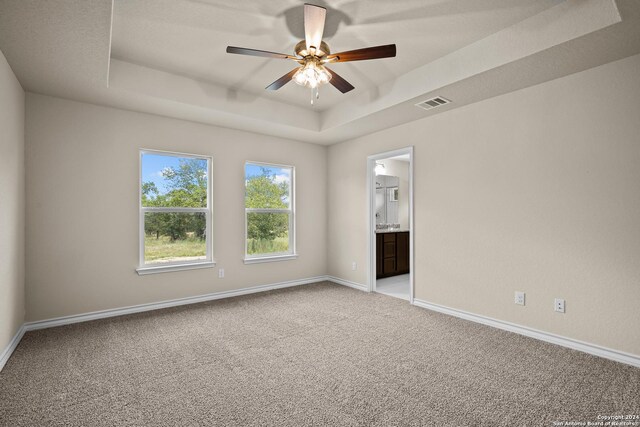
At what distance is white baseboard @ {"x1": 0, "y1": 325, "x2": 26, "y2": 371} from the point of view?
8.19 feet

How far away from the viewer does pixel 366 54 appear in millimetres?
2387

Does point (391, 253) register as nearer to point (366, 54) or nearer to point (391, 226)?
point (391, 226)

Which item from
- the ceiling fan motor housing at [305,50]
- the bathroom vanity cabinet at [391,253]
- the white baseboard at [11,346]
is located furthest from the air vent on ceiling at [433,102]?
the white baseboard at [11,346]

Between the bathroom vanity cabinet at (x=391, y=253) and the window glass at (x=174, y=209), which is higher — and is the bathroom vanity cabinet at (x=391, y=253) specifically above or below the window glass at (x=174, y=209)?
below

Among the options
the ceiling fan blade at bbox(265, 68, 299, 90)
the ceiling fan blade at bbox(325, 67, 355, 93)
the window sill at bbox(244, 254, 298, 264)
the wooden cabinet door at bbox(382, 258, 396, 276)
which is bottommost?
the wooden cabinet door at bbox(382, 258, 396, 276)

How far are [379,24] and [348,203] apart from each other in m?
3.03

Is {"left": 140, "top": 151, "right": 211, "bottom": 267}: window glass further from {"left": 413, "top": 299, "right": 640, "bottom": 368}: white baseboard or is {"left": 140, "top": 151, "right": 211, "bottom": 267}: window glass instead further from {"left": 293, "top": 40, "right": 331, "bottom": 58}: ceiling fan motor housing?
{"left": 413, "top": 299, "right": 640, "bottom": 368}: white baseboard

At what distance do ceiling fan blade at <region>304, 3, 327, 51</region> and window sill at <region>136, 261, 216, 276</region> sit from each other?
10.1ft

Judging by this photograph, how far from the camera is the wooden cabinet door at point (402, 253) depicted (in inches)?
240

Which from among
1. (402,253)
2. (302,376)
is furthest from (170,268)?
(402,253)

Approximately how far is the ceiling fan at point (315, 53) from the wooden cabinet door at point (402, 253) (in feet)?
12.5

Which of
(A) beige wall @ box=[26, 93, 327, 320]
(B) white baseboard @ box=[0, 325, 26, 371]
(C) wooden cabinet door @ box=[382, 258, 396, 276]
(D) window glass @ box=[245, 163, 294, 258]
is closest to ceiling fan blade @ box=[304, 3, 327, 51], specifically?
(A) beige wall @ box=[26, 93, 327, 320]

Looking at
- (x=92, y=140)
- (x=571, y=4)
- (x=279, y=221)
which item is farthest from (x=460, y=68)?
(x=92, y=140)

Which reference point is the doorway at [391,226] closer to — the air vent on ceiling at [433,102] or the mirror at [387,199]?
the mirror at [387,199]
